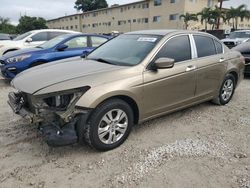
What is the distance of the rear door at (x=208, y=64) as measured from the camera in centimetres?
462

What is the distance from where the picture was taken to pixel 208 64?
4727 millimetres

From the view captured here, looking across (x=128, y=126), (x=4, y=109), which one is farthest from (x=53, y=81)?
(x=4, y=109)

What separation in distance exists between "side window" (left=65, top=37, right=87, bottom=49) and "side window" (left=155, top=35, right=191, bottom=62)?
413 cm

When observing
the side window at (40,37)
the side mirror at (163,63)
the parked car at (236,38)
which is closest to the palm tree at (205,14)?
the parked car at (236,38)

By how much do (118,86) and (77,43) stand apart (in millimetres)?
4827

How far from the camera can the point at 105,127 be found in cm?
343

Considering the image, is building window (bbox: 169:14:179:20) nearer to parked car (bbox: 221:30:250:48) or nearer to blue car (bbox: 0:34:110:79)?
parked car (bbox: 221:30:250:48)

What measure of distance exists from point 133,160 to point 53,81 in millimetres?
1428

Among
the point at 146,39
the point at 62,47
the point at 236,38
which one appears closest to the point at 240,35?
the point at 236,38

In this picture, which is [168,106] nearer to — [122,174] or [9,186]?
[122,174]

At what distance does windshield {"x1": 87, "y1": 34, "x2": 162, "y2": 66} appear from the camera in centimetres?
391

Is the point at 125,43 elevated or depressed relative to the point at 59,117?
elevated

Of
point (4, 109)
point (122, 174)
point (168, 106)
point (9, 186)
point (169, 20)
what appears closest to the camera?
point (9, 186)

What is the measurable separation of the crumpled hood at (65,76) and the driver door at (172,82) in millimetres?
575
